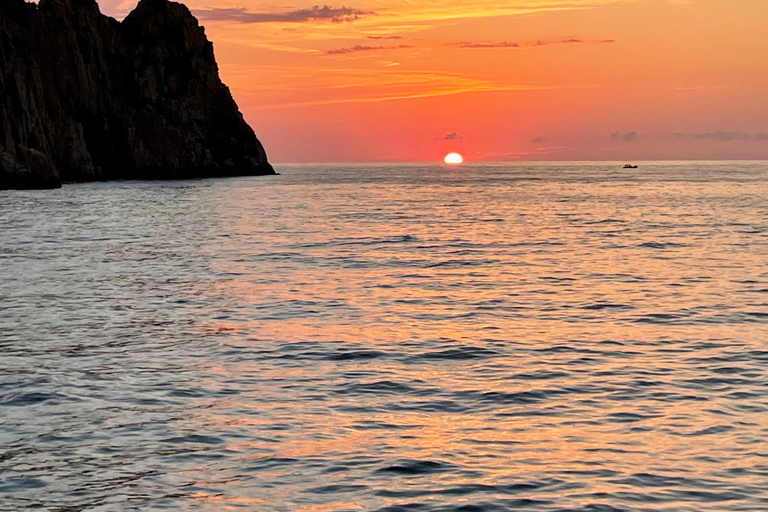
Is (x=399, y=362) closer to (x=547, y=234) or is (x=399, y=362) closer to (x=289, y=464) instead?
(x=289, y=464)

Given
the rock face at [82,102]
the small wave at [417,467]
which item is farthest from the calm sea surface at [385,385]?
the rock face at [82,102]

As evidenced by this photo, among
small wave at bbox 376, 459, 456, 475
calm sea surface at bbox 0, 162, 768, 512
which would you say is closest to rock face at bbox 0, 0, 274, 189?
calm sea surface at bbox 0, 162, 768, 512

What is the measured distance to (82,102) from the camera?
172 m

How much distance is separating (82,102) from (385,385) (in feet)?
553

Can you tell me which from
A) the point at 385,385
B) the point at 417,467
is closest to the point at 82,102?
the point at 385,385

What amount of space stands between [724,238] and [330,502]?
4393cm

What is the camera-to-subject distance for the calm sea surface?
36.4ft

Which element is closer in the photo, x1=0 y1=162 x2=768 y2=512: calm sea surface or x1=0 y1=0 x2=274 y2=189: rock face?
x1=0 y1=162 x2=768 y2=512: calm sea surface

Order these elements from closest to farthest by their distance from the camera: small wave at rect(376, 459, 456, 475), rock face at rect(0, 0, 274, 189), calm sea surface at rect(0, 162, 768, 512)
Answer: calm sea surface at rect(0, 162, 768, 512) < small wave at rect(376, 459, 456, 475) < rock face at rect(0, 0, 274, 189)

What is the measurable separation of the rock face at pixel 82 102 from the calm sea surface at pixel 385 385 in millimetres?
91243

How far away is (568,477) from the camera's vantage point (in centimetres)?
1132

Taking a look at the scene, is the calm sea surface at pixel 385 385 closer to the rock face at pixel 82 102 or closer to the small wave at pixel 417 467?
the small wave at pixel 417 467

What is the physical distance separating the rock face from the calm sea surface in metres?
91.2

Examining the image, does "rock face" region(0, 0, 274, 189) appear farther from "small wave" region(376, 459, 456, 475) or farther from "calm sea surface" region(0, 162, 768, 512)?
"small wave" region(376, 459, 456, 475)
